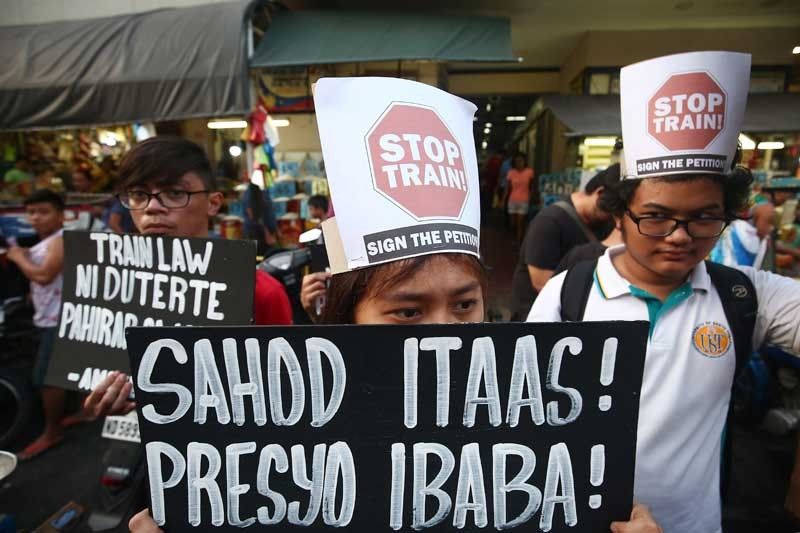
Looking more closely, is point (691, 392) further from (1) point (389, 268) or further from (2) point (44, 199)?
(2) point (44, 199)

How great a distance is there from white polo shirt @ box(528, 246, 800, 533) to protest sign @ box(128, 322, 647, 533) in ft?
1.45

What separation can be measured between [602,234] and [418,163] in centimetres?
251

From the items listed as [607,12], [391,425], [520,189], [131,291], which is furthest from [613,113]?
[391,425]

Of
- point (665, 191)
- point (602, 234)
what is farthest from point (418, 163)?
point (602, 234)

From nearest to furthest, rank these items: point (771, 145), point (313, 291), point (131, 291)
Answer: point (131, 291), point (313, 291), point (771, 145)

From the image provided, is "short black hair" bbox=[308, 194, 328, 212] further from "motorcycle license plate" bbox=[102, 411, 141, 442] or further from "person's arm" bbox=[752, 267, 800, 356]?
"person's arm" bbox=[752, 267, 800, 356]

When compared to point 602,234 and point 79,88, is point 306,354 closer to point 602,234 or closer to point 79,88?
point 602,234

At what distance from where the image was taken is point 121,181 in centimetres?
191

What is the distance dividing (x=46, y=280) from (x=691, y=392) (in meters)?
4.09

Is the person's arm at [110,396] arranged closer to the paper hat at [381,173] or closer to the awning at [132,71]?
the paper hat at [381,173]

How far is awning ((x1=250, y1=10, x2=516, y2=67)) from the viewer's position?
220 inches

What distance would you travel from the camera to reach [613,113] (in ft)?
23.6

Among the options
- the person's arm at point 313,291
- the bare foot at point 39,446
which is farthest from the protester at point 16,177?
the person's arm at point 313,291

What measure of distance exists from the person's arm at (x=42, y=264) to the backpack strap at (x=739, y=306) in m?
4.05
